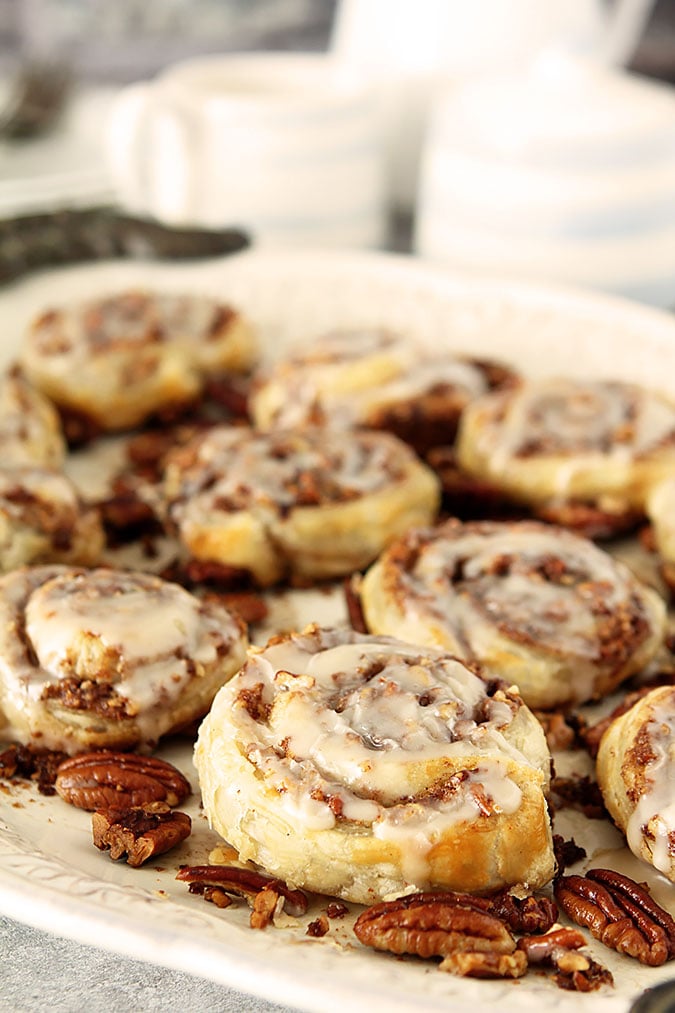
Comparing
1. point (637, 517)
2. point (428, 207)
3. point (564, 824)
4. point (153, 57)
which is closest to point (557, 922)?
point (564, 824)

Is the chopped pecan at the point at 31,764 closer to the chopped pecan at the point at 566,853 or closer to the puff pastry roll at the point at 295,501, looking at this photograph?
the puff pastry roll at the point at 295,501

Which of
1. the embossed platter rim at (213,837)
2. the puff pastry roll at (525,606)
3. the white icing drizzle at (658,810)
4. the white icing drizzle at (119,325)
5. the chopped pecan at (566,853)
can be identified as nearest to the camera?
the embossed platter rim at (213,837)

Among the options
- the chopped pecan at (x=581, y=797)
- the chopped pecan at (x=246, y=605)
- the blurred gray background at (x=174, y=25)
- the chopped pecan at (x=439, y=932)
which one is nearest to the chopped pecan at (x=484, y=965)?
the chopped pecan at (x=439, y=932)

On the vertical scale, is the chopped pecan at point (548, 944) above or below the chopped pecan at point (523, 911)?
above

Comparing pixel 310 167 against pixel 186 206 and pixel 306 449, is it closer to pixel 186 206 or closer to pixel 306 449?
pixel 186 206

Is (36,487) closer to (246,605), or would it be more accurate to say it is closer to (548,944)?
(246,605)
